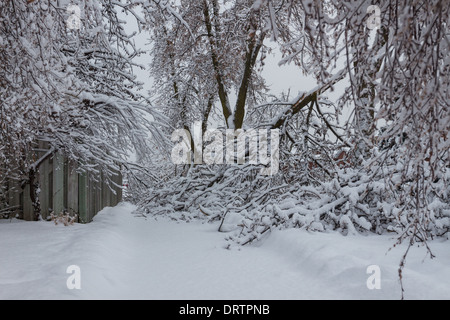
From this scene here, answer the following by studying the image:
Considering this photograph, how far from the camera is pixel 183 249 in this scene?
545 centimetres

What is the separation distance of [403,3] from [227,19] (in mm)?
8744

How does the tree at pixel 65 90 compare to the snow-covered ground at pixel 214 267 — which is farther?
the tree at pixel 65 90

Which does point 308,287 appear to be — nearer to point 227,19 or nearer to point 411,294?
point 411,294

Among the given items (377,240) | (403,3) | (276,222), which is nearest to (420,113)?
(403,3)

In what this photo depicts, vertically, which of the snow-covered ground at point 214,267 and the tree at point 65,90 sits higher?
the tree at point 65,90

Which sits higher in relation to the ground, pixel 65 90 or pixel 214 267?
pixel 65 90

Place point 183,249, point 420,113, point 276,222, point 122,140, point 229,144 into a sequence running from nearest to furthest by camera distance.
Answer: point 420,113, point 183,249, point 276,222, point 122,140, point 229,144

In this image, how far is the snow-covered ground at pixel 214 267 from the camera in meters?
3.31

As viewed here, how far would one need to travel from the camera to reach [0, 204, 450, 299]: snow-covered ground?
3309mm

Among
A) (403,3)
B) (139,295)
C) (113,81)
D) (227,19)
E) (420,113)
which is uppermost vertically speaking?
(227,19)

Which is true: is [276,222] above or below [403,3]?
below

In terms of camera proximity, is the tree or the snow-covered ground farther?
the tree

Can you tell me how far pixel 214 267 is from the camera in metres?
4.46

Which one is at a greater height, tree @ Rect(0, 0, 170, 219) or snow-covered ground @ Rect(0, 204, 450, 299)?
tree @ Rect(0, 0, 170, 219)
